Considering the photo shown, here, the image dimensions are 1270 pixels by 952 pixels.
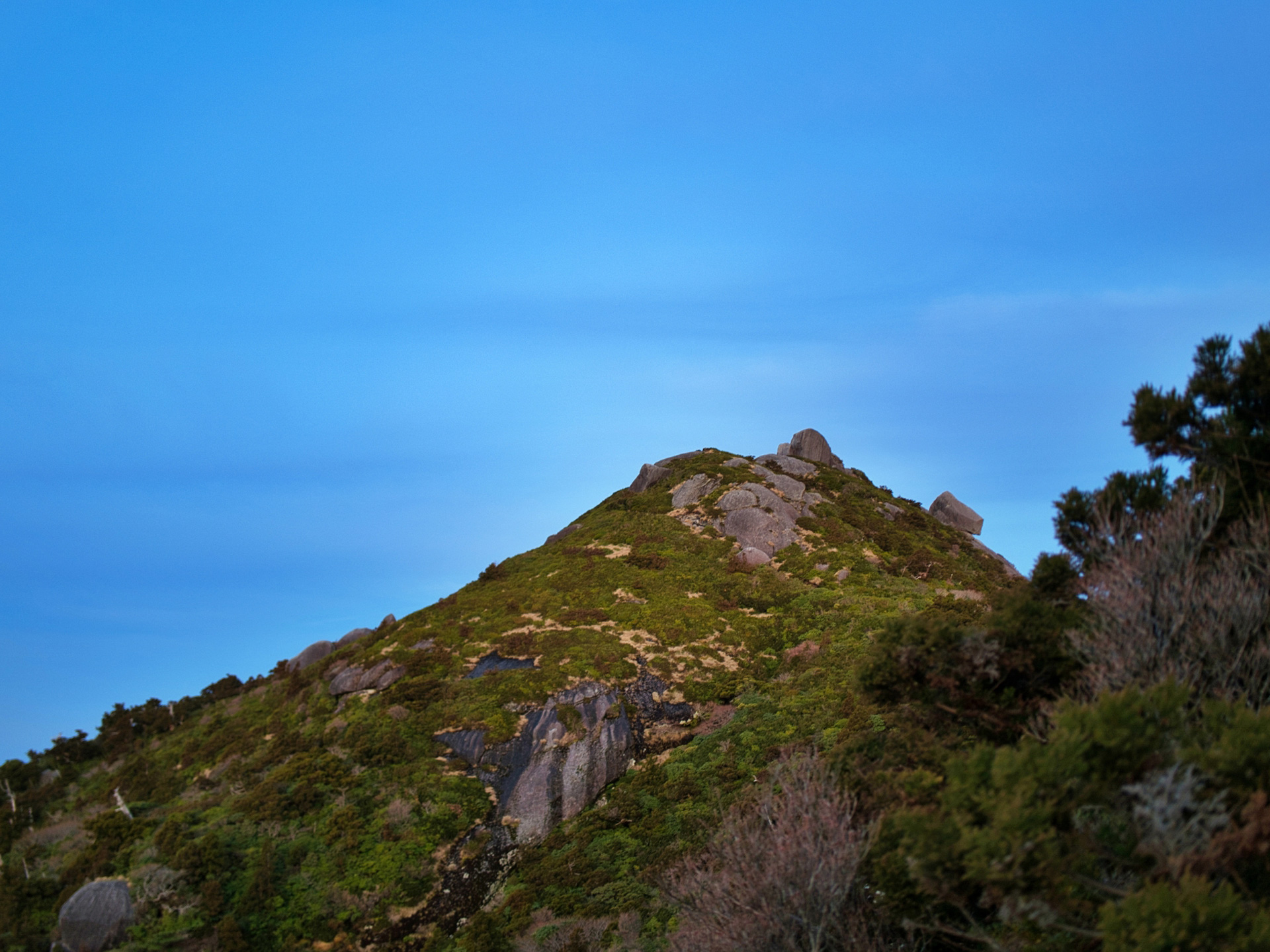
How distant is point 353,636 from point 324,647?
6.78ft

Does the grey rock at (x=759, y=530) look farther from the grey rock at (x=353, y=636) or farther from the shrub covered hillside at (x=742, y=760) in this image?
the grey rock at (x=353, y=636)

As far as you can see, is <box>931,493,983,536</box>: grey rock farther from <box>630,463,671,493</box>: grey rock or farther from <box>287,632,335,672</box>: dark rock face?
<box>287,632,335,672</box>: dark rock face

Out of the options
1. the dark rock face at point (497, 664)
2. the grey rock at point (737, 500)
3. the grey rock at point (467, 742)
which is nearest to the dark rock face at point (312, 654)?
the dark rock face at point (497, 664)

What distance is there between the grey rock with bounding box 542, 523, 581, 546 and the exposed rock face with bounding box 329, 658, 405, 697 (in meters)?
20.6

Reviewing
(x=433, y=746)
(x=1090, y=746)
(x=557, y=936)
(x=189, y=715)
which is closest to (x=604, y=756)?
(x=433, y=746)

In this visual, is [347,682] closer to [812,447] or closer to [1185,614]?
[1185,614]

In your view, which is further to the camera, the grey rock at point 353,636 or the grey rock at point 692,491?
the grey rock at point 692,491

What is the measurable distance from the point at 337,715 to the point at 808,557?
2875cm

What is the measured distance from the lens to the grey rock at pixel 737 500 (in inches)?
2184

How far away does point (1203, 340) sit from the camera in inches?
809

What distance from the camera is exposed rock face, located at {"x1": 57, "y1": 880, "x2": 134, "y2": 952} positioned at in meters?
24.9

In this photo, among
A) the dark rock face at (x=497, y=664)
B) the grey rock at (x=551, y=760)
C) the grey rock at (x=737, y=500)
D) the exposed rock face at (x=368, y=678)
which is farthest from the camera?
the grey rock at (x=737, y=500)

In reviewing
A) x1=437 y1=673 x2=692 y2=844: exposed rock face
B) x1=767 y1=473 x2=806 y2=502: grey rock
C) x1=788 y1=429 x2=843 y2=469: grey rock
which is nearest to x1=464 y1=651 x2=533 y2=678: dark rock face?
x1=437 y1=673 x2=692 y2=844: exposed rock face

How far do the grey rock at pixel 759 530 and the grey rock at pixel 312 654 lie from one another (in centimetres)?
2652
